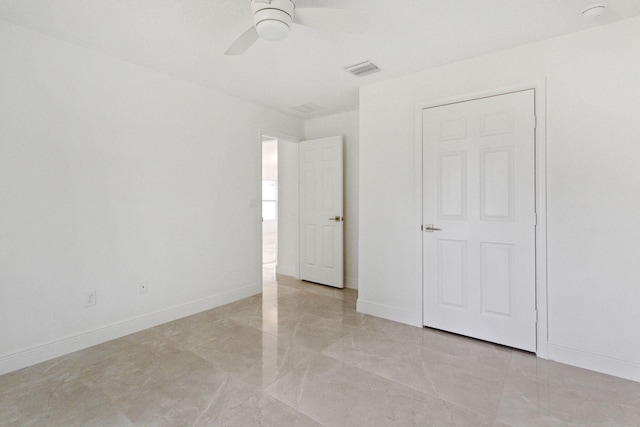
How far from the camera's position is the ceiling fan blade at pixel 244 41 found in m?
1.83

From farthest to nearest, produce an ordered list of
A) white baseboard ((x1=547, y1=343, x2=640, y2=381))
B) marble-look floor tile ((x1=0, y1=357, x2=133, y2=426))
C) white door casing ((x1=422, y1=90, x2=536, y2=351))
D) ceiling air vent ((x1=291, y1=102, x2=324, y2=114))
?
ceiling air vent ((x1=291, y1=102, x2=324, y2=114)), white door casing ((x1=422, y1=90, x2=536, y2=351)), white baseboard ((x1=547, y1=343, x2=640, y2=381)), marble-look floor tile ((x1=0, y1=357, x2=133, y2=426))

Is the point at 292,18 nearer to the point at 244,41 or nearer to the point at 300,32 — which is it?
the point at 244,41

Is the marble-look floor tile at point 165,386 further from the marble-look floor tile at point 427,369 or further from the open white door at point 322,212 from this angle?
the open white door at point 322,212

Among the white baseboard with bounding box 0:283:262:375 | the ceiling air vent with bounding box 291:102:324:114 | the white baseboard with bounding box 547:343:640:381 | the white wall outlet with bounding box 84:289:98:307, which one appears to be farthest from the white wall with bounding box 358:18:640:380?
the white wall outlet with bounding box 84:289:98:307

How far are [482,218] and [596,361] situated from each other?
4.08 ft

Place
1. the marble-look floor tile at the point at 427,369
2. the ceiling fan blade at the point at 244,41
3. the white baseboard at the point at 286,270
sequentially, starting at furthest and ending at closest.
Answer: the white baseboard at the point at 286,270 < the marble-look floor tile at the point at 427,369 < the ceiling fan blade at the point at 244,41

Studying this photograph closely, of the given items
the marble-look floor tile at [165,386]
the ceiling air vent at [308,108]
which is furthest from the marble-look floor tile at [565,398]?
the ceiling air vent at [308,108]

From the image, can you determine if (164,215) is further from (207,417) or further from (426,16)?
(426,16)

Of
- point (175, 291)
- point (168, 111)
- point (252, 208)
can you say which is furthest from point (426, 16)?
point (175, 291)

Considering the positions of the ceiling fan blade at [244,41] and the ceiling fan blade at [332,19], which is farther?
the ceiling fan blade at [244,41]

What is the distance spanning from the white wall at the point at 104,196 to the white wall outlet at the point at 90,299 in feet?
0.12

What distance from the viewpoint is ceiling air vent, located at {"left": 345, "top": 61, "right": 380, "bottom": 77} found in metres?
2.82

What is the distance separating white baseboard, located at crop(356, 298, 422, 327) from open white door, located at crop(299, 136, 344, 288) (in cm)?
91

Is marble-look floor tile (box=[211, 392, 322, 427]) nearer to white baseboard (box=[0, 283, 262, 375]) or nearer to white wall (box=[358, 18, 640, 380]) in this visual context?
white baseboard (box=[0, 283, 262, 375])
